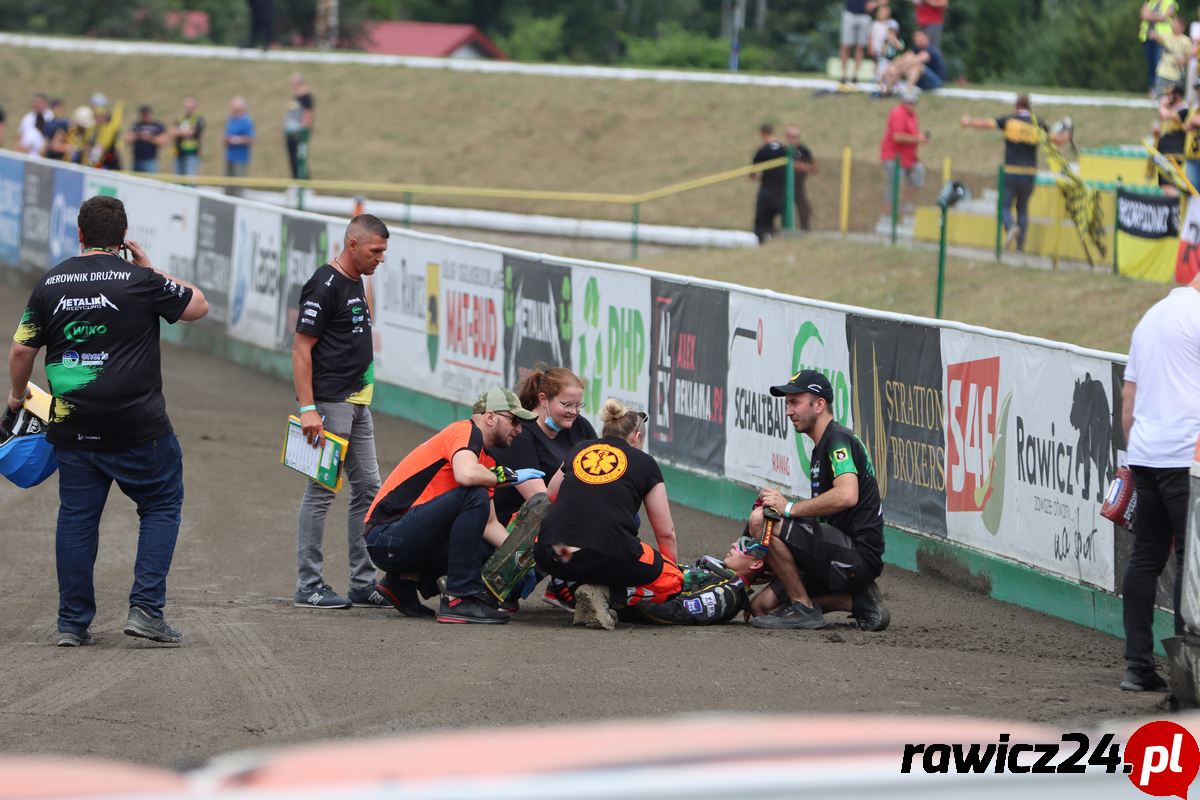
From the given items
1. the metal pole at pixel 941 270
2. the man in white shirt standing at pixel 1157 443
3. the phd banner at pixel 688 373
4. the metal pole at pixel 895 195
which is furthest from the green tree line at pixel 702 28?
the man in white shirt standing at pixel 1157 443

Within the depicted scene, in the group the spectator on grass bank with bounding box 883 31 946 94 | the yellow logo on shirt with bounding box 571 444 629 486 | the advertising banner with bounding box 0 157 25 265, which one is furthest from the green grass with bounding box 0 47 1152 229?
the yellow logo on shirt with bounding box 571 444 629 486

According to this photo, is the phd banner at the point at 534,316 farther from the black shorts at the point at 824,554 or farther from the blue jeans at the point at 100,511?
the blue jeans at the point at 100,511

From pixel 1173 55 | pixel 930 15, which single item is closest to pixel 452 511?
pixel 1173 55

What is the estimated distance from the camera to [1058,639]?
8820 millimetres

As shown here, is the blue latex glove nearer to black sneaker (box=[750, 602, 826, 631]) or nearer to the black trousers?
black sneaker (box=[750, 602, 826, 631])

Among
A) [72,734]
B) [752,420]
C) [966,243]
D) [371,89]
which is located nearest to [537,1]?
[371,89]

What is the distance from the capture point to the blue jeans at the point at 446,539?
28.1ft

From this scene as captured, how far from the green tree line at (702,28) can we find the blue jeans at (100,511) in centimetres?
3676

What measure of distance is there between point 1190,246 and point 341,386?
37.7ft

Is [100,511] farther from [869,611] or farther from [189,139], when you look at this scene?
[189,139]

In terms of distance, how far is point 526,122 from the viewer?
133ft

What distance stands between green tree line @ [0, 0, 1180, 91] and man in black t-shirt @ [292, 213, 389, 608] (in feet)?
116

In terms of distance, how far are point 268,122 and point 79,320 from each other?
35.7 m

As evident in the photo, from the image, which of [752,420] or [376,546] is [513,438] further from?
[752,420]
